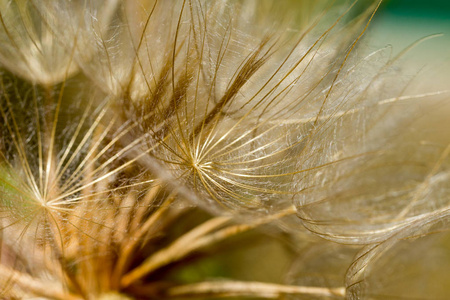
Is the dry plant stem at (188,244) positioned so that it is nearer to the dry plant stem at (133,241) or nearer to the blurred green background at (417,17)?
the dry plant stem at (133,241)

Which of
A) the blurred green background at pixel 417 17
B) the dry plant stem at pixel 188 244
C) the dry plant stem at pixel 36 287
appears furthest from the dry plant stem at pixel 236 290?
the blurred green background at pixel 417 17

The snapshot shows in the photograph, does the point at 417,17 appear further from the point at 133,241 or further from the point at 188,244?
the point at 133,241

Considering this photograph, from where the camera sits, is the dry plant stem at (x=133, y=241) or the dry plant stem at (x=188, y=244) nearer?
the dry plant stem at (x=133, y=241)

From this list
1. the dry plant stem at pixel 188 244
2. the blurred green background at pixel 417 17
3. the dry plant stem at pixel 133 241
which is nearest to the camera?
the dry plant stem at pixel 133 241

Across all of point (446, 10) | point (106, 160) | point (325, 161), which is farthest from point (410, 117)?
point (446, 10)

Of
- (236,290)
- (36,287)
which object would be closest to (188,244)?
(236,290)

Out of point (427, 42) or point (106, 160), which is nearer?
point (106, 160)

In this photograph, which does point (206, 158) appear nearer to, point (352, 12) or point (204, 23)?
point (204, 23)
